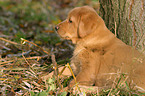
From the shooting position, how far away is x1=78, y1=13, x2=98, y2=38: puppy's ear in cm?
298

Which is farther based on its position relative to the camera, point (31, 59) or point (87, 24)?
point (31, 59)

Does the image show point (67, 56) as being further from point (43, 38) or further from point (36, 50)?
point (43, 38)

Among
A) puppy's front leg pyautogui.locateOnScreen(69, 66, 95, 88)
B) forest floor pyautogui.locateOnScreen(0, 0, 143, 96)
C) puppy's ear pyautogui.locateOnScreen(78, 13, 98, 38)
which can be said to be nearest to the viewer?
forest floor pyautogui.locateOnScreen(0, 0, 143, 96)

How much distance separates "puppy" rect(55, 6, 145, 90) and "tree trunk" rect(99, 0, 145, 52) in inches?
14.7

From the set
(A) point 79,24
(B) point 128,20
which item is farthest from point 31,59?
(B) point 128,20

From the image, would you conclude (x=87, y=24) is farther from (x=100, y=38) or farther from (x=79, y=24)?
(x=100, y=38)

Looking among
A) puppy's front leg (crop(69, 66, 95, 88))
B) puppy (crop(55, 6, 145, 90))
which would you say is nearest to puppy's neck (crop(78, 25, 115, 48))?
puppy (crop(55, 6, 145, 90))

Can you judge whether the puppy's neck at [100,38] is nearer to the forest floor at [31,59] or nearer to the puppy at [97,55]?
the puppy at [97,55]

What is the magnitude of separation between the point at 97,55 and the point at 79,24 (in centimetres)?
59

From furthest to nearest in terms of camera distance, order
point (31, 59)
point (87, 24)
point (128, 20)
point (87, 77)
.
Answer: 1. point (31, 59)
2. point (128, 20)
3. point (87, 24)
4. point (87, 77)

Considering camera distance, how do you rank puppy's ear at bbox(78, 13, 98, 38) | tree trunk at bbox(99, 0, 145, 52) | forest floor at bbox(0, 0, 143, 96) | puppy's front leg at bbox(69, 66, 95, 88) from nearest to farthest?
forest floor at bbox(0, 0, 143, 96) < puppy's front leg at bbox(69, 66, 95, 88) < puppy's ear at bbox(78, 13, 98, 38) < tree trunk at bbox(99, 0, 145, 52)

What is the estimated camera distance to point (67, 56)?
154 inches

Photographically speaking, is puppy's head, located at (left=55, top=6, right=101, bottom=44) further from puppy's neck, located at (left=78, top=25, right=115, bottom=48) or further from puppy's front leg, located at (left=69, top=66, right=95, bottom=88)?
puppy's front leg, located at (left=69, top=66, right=95, bottom=88)

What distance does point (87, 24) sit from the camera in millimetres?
2979
